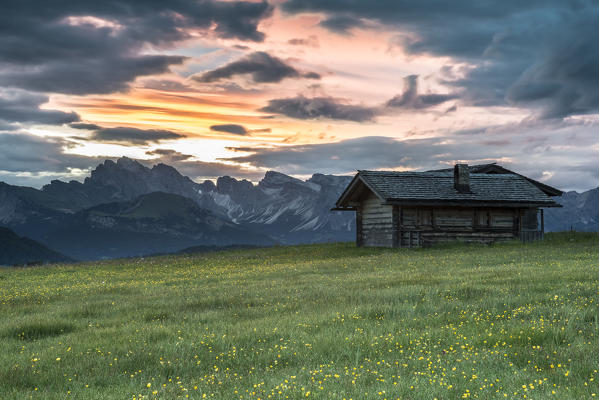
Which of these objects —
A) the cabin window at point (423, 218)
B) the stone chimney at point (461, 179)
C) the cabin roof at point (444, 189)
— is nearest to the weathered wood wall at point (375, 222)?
the cabin roof at point (444, 189)

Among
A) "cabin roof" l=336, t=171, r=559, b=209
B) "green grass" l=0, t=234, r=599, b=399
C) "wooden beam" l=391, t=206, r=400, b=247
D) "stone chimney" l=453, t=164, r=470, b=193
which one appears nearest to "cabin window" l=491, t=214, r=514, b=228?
"cabin roof" l=336, t=171, r=559, b=209

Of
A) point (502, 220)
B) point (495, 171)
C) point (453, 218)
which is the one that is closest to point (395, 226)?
point (453, 218)

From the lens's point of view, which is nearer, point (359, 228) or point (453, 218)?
point (453, 218)

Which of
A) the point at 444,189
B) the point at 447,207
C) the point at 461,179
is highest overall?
the point at 461,179

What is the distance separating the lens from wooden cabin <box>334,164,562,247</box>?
4166 cm

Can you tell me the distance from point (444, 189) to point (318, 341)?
34.8 m

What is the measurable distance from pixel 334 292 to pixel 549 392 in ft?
33.6

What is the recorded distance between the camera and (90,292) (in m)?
20.4

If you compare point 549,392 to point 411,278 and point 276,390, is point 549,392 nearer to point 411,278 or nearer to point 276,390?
point 276,390

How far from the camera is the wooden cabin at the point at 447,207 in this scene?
41656mm

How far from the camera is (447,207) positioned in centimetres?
4309

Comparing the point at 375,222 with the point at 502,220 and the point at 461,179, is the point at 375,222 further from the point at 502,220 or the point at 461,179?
the point at 502,220

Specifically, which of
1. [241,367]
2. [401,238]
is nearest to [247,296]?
[241,367]

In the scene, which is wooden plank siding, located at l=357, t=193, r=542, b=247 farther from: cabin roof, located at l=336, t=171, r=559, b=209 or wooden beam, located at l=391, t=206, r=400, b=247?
cabin roof, located at l=336, t=171, r=559, b=209
